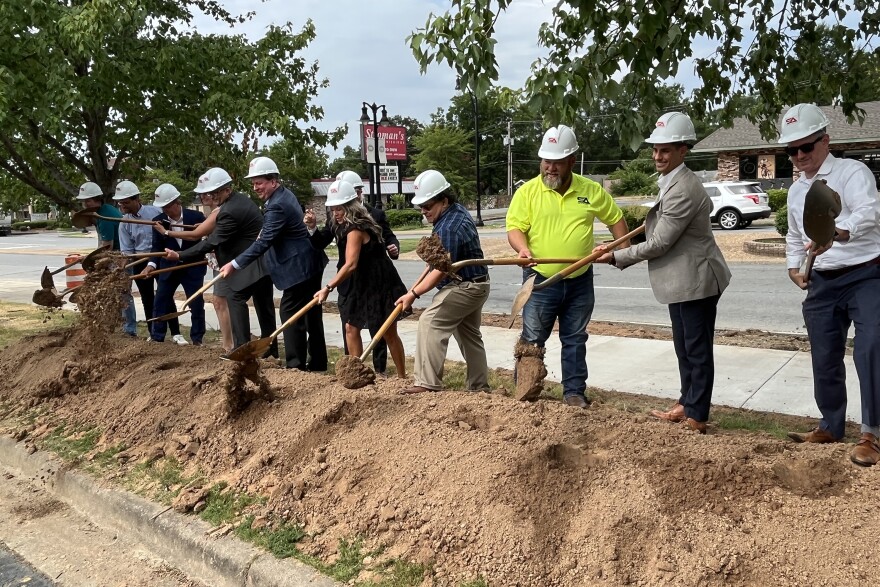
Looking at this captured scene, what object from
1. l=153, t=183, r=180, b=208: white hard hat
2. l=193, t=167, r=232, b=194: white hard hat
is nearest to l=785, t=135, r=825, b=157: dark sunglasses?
l=193, t=167, r=232, b=194: white hard hat

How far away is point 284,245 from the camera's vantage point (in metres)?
6.07

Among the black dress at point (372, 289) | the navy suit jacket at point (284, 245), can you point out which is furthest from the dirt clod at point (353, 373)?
the navy suit jacket at point (284, 245)

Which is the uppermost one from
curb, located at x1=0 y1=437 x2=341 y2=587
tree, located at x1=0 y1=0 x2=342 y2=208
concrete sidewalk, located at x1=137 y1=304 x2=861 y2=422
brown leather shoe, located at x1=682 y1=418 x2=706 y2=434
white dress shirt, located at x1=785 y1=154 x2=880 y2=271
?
tree, located at x1=0 y1=0 x2=342 y2=208

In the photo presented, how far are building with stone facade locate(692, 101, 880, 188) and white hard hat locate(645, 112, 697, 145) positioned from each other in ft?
93.9

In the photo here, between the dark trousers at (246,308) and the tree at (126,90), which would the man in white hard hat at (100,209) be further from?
the dark trousers at (246,308)

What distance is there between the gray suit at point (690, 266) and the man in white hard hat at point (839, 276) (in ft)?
1.56

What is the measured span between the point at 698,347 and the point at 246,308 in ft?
13.4

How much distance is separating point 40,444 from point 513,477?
3516 millimetres

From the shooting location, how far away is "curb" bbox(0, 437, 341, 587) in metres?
2.98

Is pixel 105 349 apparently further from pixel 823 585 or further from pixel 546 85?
pixel 823 585

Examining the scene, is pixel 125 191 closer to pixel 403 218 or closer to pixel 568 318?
pixel 568 318

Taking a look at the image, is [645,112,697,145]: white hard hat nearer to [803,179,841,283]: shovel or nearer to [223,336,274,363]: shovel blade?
[803,179,841,283]: shovel

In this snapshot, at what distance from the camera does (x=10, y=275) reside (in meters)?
20.7

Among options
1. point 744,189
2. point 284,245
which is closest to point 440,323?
point 284,245
